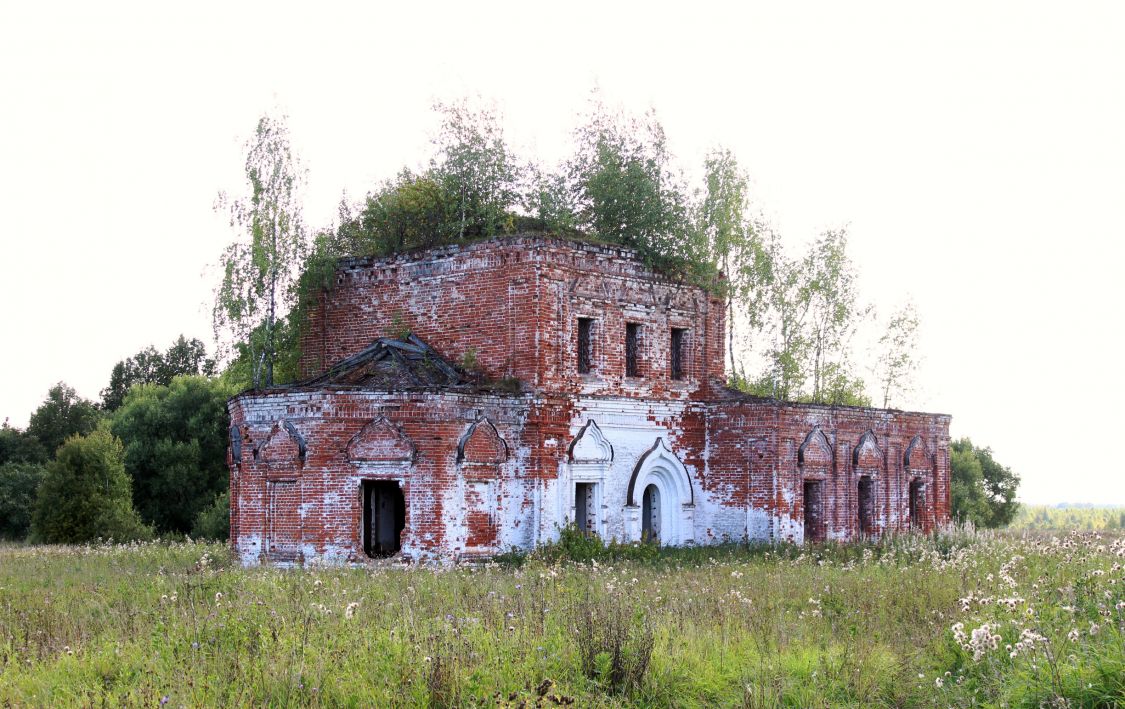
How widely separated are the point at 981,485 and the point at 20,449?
4428cm

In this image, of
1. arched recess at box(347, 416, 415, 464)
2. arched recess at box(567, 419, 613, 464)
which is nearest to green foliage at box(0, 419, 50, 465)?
arched recess at box(347, 416, 415, 464)

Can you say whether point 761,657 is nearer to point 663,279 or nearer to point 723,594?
point 723,594

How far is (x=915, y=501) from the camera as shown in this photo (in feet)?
95.3

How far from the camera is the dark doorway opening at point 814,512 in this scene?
2548cm

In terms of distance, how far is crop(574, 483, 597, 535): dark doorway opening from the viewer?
22375mm

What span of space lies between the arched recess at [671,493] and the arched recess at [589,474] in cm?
125

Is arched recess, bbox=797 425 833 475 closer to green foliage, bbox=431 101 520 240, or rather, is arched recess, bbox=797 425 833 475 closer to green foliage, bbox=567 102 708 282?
green foliage, bbox=567 102 708 282

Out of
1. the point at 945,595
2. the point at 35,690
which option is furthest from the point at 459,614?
the point at 945,595

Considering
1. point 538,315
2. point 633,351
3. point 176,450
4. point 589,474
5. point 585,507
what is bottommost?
point 585,507

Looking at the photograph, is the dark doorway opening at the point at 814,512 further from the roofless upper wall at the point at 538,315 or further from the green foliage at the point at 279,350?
the green foliage at the point at 279,350

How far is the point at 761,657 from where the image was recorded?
10.2 m

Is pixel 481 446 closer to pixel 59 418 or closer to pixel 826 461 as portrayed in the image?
pixel 826 461

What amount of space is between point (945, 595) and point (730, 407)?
11079 mm

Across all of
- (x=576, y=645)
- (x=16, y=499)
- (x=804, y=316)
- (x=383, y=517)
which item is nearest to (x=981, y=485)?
(x=804, y=316)
